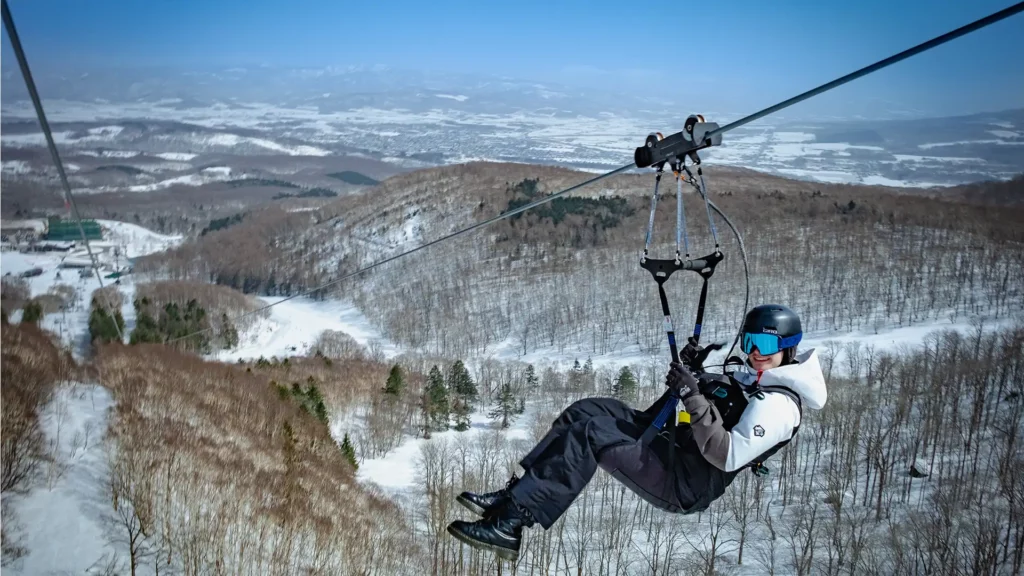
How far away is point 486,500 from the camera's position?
4.39 m

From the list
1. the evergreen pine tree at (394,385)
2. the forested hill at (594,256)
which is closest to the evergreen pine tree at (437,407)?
the evergreen pine tree at (394,385)

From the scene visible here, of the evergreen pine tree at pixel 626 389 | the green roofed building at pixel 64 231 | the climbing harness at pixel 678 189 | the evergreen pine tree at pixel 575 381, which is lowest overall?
the evergreen pine tree at pixel 575 381

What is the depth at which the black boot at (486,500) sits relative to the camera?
13.9ft

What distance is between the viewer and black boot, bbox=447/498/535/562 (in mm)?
4133

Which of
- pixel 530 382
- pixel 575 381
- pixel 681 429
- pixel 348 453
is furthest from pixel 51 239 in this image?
pixel 681 429

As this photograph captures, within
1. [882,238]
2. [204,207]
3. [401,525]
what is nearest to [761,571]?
[401,525]

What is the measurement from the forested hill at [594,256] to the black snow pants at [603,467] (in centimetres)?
5621

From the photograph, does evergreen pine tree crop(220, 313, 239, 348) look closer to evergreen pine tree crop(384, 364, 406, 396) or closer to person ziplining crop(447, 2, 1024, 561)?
evergreen pine tree crop(384, 364, 406, 396)

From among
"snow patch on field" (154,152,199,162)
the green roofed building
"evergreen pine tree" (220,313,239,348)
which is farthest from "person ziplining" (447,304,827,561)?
"snow patch on field" (154,152,199,162)

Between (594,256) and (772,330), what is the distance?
3271 inches

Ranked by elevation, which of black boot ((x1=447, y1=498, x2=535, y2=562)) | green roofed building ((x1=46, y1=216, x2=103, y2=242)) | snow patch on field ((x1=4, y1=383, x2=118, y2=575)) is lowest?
green roofed building ((x1=46, y1=216, x2=103, y2=242))

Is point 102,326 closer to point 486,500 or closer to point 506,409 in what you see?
point 506,409

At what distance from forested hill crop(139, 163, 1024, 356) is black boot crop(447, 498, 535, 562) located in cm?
5640

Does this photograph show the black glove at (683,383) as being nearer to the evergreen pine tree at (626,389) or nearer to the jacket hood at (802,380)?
the jacket hood at (802,380)
